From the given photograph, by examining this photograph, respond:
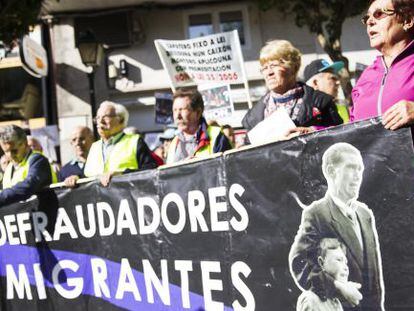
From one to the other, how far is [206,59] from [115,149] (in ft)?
11.0

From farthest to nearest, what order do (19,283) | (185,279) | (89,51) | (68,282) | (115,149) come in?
(89,51)
(19,283)
(115,149)
(68,282)
(185,279)

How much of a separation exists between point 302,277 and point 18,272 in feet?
9.13

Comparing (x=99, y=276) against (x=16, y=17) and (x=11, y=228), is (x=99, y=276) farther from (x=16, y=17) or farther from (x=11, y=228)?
(x=16, y=17)

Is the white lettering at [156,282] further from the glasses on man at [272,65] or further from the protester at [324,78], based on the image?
the protester at [324,78]

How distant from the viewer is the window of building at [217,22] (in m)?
13.9

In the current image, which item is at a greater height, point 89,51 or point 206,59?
point 89,51

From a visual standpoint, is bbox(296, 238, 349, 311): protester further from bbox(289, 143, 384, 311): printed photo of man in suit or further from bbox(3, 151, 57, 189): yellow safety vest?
bbox(3, 151, 57, 189): yellow safety vest

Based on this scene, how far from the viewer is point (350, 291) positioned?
2770 mm

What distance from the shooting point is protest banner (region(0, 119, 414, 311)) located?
8.57 ft

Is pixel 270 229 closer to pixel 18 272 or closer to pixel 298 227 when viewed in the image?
pixel 298 227

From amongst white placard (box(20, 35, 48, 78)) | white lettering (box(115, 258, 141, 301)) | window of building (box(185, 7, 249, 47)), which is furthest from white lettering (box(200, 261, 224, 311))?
window of building (box(185, 7, 249, 47))

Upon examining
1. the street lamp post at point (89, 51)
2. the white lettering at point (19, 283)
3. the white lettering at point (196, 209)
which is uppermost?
the street lamp post at point (89, 51)

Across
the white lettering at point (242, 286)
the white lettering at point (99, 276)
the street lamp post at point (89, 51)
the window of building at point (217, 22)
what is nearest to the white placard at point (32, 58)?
the street lamp post at point (89, 51)

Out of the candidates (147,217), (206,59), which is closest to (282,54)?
(147,217)
